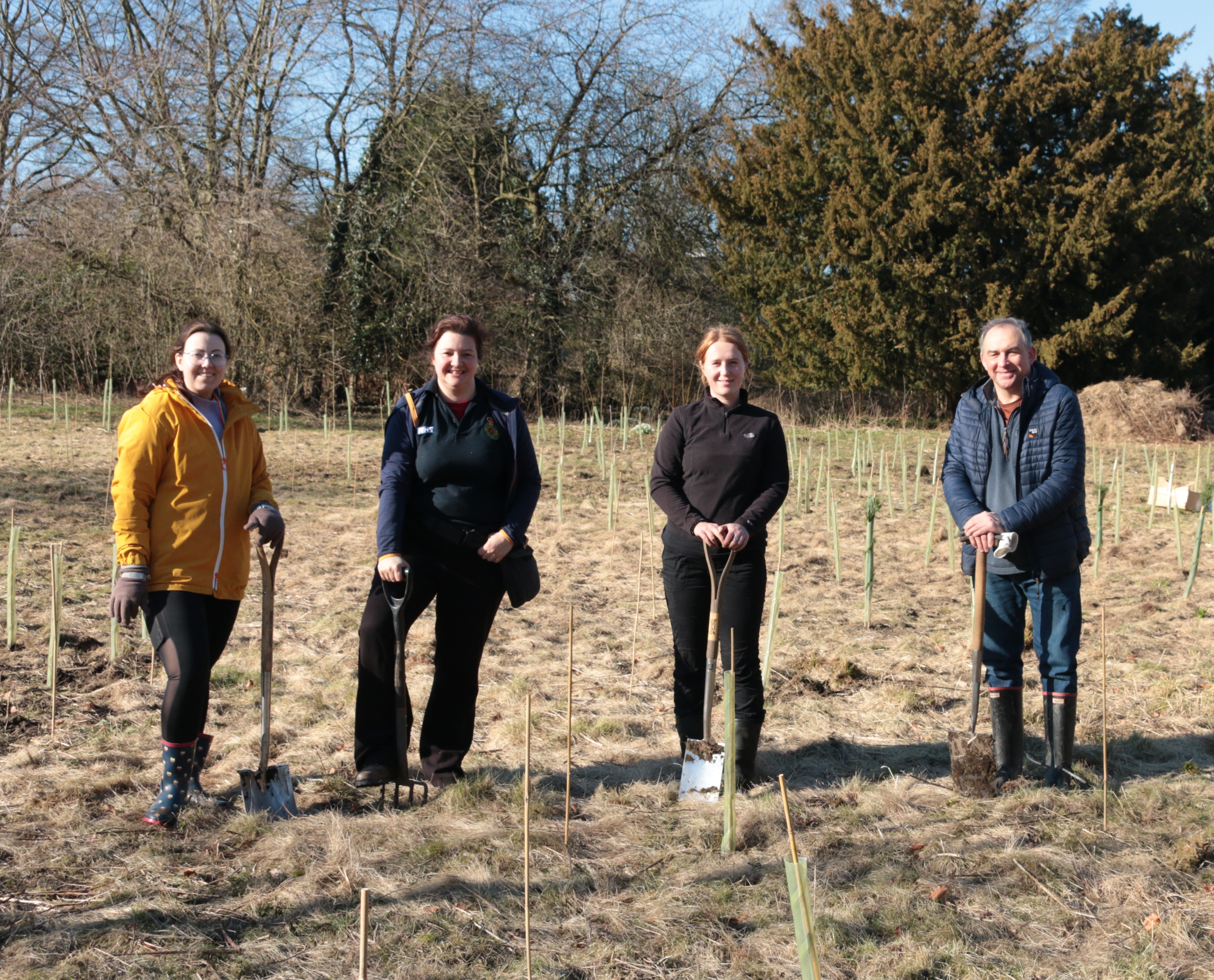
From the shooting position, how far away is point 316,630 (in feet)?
13.6

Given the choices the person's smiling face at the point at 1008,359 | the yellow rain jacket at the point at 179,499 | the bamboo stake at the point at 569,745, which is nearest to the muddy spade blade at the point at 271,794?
the yellow rain jacket at the point at 179,499

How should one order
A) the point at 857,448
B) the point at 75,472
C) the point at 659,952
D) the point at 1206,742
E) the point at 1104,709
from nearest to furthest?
the point at 659,952 → the point at 1104,709 → the point at 1206,742 → the point at 75,472 → the point at 857,448

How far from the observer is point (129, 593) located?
2324mm

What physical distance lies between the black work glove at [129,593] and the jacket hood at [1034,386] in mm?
2132

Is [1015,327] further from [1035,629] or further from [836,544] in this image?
[836,544]

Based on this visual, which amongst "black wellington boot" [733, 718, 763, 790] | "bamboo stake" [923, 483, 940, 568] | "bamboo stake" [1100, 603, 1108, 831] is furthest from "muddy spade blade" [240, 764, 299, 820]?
"bamboo stake" [923, 483, 940, 568]

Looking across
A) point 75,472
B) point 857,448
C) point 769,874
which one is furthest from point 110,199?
point 769,874

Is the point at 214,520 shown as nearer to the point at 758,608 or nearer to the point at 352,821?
the point at 352,821

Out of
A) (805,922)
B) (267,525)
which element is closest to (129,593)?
(267,525)

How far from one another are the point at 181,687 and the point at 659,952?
125 cm

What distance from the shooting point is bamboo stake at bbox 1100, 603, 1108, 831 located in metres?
2.47

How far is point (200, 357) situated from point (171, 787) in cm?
103

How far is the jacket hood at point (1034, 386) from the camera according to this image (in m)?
2.83

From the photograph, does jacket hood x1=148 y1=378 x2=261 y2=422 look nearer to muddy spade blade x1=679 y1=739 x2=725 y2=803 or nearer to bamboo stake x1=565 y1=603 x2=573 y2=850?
bamboo stake x1=565 y1=603 x2=573 y2=850
